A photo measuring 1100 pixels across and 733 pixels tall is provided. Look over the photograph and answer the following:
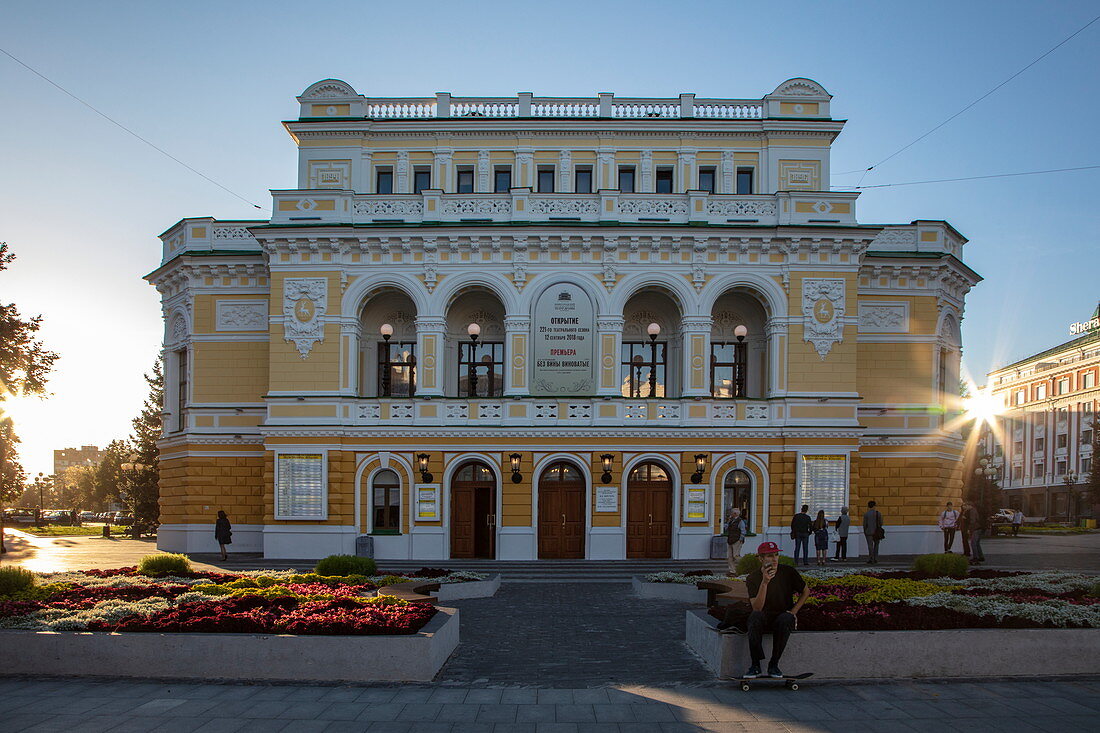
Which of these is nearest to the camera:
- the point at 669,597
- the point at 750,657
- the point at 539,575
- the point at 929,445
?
the point at 750,657

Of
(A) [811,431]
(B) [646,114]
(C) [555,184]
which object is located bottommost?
(A) [811,431]

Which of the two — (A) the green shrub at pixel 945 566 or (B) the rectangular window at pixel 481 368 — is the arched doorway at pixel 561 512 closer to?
(B) the rectangular window at pixel 481 368

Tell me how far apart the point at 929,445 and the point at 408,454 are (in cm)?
1980

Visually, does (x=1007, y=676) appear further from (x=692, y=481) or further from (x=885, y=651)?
(x=692, y=481)

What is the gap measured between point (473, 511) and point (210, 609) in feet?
61.6

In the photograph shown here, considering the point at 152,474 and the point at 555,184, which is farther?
the point at 152,474

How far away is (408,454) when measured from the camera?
3123 cm

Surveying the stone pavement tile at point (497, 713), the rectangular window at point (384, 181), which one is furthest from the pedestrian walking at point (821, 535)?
the rectangular window at point (384, 181)

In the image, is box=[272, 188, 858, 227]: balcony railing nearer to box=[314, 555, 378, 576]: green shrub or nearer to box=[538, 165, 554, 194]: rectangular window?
box=[538, 165, 554, 194]: rectangular window

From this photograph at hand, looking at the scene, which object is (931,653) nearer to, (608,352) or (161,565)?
(161,565)

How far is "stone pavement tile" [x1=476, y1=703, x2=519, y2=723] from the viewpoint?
383 inches

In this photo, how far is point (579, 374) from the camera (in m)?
31.5

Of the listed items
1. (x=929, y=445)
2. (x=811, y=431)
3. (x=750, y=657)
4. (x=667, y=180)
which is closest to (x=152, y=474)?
(x=667, y=180)

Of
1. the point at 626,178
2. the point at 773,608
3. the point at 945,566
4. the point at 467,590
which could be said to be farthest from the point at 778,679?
the point at 626,178
